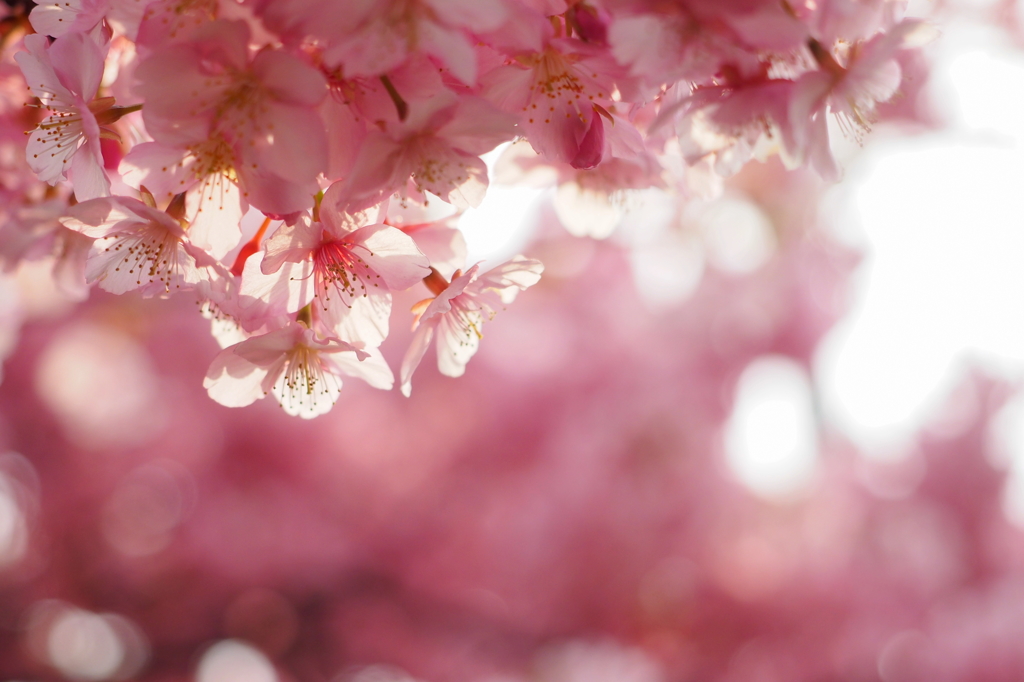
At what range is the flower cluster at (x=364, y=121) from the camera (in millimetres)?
508

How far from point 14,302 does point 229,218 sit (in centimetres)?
80

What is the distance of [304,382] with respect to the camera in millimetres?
675

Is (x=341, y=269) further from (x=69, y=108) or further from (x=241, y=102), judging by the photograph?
(x=69, y=108)

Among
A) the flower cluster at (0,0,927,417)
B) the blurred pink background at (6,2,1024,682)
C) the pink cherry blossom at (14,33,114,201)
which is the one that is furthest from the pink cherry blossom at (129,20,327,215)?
the blurred pink background at (6,2,1024,682)

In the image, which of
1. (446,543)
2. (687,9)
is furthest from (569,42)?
(446,543)

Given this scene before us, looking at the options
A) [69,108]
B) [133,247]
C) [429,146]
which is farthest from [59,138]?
[429,146]

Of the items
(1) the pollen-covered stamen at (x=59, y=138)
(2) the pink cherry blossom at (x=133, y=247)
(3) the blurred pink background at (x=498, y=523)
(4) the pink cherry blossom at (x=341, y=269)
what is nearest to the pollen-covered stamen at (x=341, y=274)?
(4) the pink cherry blossom at (x=341, y=269)

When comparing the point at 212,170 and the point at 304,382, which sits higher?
the point at 212,170

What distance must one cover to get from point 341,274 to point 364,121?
13cm

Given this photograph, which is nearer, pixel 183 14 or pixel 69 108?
pixel 183 14

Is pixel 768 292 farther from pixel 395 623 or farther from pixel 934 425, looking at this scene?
pixel 395 623

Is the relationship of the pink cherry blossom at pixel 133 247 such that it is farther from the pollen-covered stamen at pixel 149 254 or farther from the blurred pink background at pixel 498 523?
the blurred pink background at pixel 498 523

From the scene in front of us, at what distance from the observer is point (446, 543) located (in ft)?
9.53

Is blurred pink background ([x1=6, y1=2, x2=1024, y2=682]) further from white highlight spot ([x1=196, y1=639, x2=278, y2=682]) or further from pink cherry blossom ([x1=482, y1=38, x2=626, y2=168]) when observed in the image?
pink cherry blossom ([x1=482, y1=38, x2=626, y2=168])
